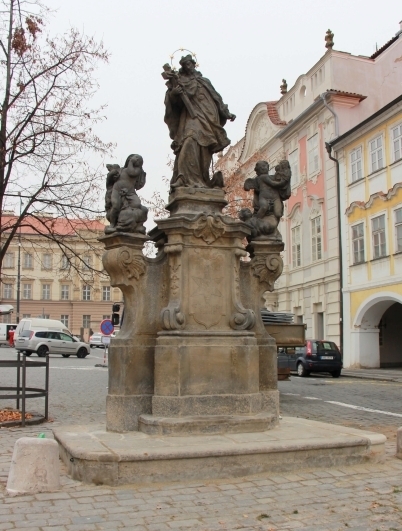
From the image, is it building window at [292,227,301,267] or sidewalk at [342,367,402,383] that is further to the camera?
building window at [292,227,301,267]

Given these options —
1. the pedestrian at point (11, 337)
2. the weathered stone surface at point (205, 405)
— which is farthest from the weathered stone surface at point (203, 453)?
the pedestrian at point (11, 337)

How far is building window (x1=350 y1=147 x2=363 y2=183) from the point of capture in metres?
28.1

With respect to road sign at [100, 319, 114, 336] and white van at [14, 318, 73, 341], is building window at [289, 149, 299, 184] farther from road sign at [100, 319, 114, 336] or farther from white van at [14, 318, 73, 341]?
white van at [14, 318, 73, 341]

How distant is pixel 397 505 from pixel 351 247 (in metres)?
24.0

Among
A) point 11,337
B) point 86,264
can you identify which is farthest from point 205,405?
point 11,337

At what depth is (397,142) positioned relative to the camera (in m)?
25.4

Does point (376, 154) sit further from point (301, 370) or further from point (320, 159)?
point (301, 370)

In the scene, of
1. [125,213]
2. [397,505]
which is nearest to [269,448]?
[397,505]

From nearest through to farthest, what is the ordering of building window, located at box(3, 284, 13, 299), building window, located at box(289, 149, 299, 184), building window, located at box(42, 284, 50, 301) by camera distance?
building window, located at box(289, 149, 299, 184) → building window, located at box(3, 284, 13, 299) → building window, located at box(42, 284, 50, 301)

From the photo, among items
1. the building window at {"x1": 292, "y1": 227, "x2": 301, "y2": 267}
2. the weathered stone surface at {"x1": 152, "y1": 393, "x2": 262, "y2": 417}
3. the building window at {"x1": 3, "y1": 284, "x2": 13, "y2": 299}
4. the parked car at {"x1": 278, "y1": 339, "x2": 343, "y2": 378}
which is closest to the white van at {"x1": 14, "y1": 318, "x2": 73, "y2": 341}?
the building window at {"x1": 292, "y1": 227, "x2": 301, "y2": 267}

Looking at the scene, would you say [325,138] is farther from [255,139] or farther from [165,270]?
[165,270]

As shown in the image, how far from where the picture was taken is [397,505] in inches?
206

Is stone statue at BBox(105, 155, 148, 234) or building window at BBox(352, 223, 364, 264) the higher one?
building window at BBox(352, 223, 364, 264)

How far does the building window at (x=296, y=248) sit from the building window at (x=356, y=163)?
19.2 ft
